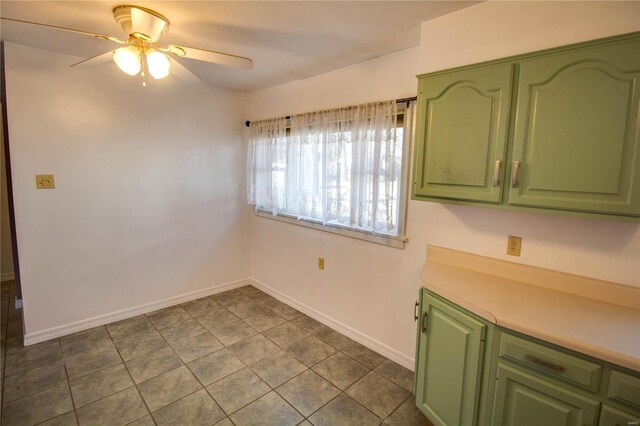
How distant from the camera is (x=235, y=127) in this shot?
3713 millimetres

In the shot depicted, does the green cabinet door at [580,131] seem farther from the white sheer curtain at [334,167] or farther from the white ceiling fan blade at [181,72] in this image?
the white ceiling fan blade at [181,72]

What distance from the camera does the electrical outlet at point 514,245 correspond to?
1721 mm

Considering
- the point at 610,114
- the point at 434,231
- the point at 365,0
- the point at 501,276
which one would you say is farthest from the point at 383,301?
the point at 365,0

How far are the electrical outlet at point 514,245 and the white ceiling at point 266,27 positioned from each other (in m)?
1.33

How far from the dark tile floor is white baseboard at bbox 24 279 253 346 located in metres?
0.07

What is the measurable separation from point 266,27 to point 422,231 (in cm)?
172

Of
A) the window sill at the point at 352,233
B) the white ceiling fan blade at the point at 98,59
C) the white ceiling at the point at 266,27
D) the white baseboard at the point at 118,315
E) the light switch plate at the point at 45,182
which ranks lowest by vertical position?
the white baseboard at the point at 118,315

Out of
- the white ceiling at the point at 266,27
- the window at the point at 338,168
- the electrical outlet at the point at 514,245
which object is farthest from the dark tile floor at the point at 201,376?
the white ceiling at the point at 266,27

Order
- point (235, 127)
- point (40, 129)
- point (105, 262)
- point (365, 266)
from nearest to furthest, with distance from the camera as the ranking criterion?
point (40, 129)
point (365, 266)
point (105, 262)
point (235, 127)

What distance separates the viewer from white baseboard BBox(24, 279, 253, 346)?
2.64 m

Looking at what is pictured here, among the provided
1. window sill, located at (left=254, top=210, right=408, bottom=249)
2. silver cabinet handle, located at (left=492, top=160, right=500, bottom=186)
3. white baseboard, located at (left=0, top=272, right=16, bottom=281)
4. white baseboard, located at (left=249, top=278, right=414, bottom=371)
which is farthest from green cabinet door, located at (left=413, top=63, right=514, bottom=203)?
white baseboard, located at (left=0, top=272, right=16, bottom=281)

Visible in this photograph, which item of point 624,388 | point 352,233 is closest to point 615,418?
point 624,388

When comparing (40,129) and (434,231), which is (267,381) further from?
(40,129)

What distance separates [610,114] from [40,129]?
366 cm
